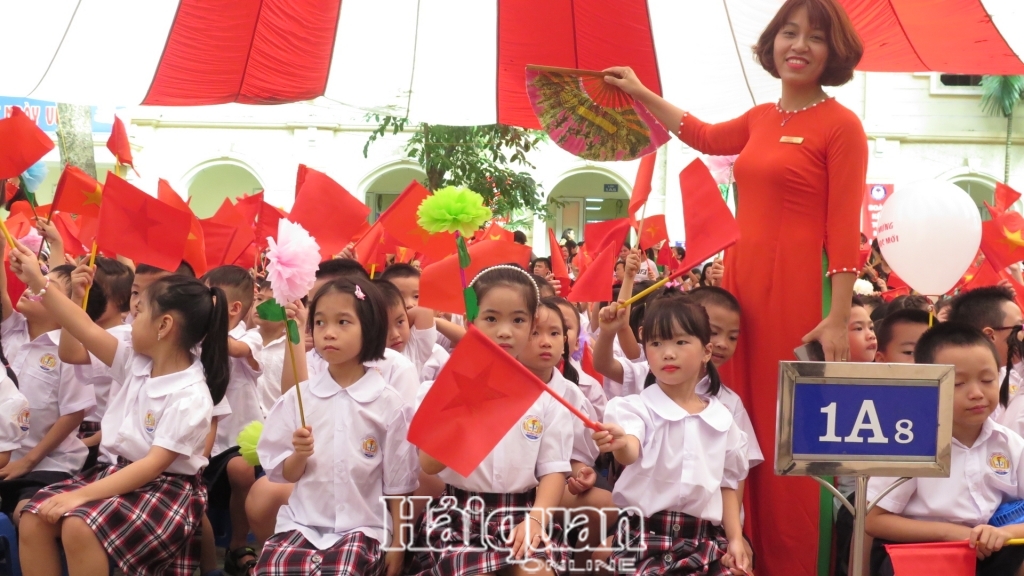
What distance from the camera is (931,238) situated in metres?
3.01

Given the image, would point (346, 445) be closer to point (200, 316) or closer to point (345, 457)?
point (345, 457)

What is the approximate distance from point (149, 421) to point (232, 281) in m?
1.05

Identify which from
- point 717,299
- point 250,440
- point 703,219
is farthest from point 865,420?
point 250,440

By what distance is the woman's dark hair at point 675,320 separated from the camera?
2.50m

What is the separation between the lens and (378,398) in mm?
2627

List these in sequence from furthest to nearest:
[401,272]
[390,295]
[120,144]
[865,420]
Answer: [120,144] < [401,272] < [390,295] < [865,420]

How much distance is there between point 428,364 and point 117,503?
104 cm

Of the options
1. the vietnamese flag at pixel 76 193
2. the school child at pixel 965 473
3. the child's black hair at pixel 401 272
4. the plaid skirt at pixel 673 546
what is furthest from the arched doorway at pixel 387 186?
the school child at pixel 965 473

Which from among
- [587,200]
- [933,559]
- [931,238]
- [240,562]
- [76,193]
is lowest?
[240,562]

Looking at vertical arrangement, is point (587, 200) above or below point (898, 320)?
above

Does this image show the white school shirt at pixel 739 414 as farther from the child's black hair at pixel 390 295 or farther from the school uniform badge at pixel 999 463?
the child's black hair at pixel 390 295

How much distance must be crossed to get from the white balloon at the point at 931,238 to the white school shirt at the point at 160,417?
7.07 feet

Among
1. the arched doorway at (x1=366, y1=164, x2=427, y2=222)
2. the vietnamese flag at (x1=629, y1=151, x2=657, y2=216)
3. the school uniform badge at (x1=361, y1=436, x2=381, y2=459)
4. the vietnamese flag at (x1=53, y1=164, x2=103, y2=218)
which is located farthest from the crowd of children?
the arched doorway at (x1=366, y1=164, x2=427, y2=222)

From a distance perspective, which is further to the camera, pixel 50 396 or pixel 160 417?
pixel 50 396
